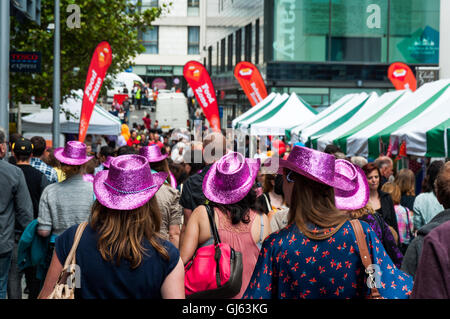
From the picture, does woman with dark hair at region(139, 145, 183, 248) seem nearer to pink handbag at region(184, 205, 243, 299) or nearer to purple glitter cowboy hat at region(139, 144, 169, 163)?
purple glitter cowboy hat at region(139, 144, 169, 163)

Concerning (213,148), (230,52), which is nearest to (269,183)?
(213,148)

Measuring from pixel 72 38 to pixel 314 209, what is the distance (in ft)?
66.7

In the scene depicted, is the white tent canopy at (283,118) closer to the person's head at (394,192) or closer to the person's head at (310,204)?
the person's head at (394,192)

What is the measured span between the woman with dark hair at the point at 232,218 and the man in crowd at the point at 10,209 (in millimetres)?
2006

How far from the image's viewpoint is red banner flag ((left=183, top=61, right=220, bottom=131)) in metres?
19.3

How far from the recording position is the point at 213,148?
6867 mm

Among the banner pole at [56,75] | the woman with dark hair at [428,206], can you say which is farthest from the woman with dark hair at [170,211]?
the banner pole at [56,75]

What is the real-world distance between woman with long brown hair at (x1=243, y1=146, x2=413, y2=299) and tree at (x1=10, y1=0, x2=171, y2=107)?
1724cm

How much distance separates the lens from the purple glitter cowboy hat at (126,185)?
3.53 metres

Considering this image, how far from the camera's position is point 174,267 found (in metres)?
3.48

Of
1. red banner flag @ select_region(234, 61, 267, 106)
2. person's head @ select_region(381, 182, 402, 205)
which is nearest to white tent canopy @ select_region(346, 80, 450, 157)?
person's head @ select_region(381, 182, 402, 205)

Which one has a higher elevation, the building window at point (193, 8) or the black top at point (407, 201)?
the building window at point (193, 8)

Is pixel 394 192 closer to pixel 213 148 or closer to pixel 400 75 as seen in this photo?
pixel 213 148

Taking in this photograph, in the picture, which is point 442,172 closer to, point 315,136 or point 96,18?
point 315,136
